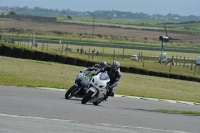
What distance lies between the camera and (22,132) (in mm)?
9266

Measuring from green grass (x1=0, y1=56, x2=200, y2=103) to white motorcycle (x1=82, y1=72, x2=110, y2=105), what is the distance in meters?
5.87

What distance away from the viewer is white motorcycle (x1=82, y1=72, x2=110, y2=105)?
16.2 meters

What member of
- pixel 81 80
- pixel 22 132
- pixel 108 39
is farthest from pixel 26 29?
pixel 22 132

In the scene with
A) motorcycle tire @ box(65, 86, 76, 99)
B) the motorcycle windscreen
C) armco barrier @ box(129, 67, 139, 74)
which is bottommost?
armco barrier @ box(129, 67, 139, 74)

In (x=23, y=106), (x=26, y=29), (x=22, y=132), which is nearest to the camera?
(x=22, y=132)

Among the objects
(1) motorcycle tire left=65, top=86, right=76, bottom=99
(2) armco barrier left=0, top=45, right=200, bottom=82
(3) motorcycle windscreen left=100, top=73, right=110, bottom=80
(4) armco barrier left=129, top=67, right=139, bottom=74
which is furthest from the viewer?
(4) armco barrier left=129, top=67, right=139, bottom=74

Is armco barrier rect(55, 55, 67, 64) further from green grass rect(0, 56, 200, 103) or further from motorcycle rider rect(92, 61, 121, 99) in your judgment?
motorcycle rider rect(92, 61, 121, 99)

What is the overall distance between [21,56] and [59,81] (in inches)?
366

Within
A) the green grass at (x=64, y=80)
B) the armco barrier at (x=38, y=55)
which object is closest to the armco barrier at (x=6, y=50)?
the green grass at (x=64, y=80)

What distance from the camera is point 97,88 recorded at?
1622 cm

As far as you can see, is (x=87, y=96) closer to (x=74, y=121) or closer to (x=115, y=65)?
(x=115, y=65)

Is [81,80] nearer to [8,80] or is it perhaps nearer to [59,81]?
[8,80]

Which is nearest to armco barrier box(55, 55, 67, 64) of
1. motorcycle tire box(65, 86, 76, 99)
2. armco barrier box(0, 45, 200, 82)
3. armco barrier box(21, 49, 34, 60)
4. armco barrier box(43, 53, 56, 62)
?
armco barrier box(0, 45, 200, 82)

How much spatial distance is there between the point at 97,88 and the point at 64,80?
1136cm
